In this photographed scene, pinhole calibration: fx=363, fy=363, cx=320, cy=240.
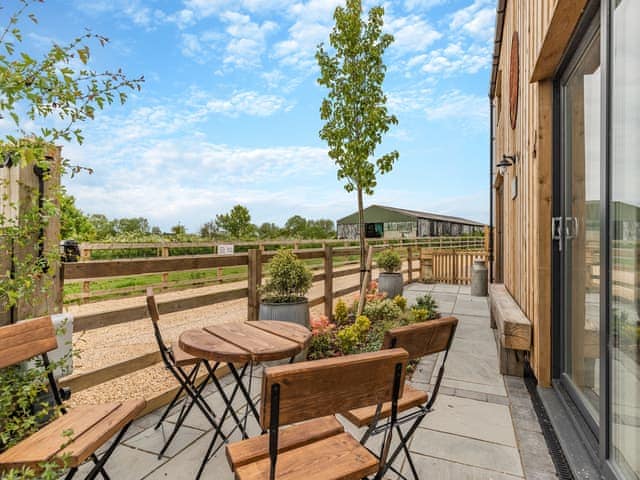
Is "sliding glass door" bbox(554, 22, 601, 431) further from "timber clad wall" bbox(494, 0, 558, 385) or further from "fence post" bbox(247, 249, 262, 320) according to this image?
"fence post" bbox(247, 249, 262, 320)

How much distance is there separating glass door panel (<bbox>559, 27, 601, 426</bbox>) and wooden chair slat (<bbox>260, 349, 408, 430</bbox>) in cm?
121

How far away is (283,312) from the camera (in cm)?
339

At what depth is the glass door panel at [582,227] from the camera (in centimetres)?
170

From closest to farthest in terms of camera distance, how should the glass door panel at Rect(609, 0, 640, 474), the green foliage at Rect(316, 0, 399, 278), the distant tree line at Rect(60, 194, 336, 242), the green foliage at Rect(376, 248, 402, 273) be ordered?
the glass door panel at Rect(609, 0, 640, 474) < the green foliage at Rect(316, 0, 399, 278) < the green foliage at Rect(376, 248, 402, 273) < the distant tree line at Rect(60, 194, 336, 242)

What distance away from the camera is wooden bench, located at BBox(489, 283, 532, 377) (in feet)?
8.50

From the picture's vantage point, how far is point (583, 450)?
1.73 metres

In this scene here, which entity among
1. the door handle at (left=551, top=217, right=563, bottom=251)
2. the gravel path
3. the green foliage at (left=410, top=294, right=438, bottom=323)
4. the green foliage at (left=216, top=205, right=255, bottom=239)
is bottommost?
the gravel path

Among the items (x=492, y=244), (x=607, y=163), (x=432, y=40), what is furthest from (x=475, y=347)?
(x=432, y=40)

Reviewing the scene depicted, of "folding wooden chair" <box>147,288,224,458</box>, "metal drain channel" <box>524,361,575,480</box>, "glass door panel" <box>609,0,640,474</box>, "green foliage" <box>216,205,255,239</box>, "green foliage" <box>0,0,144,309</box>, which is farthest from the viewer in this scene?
"green foliage" <box>216,205,255,239</box>

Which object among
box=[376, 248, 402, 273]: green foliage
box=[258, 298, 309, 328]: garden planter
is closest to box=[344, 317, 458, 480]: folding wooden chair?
box=[258, 298, 309, 328]: garden planter

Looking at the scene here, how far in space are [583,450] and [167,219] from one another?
1597 cm

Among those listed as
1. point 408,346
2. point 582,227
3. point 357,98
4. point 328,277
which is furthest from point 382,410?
point 357,98

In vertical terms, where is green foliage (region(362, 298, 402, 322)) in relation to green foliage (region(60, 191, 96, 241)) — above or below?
below

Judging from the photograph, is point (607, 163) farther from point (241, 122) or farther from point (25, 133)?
point (241, 122)
